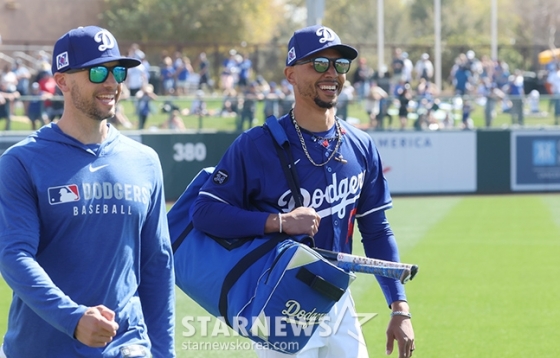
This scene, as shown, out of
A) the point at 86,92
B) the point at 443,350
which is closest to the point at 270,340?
the point at 86,92

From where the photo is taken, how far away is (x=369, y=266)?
13.5 ft

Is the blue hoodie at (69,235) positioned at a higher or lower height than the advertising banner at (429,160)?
higher

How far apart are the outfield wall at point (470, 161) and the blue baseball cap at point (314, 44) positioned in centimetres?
1987

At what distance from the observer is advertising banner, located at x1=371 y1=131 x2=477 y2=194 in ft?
80.9

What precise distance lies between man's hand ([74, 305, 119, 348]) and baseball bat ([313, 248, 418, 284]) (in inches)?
43.4

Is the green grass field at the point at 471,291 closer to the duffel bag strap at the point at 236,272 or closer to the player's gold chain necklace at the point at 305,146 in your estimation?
the player's gold chain necklace at the point at 305,146

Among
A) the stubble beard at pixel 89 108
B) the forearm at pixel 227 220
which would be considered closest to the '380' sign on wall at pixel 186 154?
the forearm at pixel 227 220

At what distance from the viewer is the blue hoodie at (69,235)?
11.5ft

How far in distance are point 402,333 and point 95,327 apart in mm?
1750

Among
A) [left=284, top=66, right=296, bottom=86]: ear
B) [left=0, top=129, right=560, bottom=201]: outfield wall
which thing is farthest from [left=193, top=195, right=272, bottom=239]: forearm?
[left=0, top=129, right=560, bottom=201]: outfield wall

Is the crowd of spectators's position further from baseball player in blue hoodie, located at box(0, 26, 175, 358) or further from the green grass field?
baseball player in blue hoodie, located at box(0, 26, 175, 358)

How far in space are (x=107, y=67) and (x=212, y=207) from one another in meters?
0.87

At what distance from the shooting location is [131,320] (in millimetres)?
3766

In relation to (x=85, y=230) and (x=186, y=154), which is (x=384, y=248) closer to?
(x=85, y=230)
